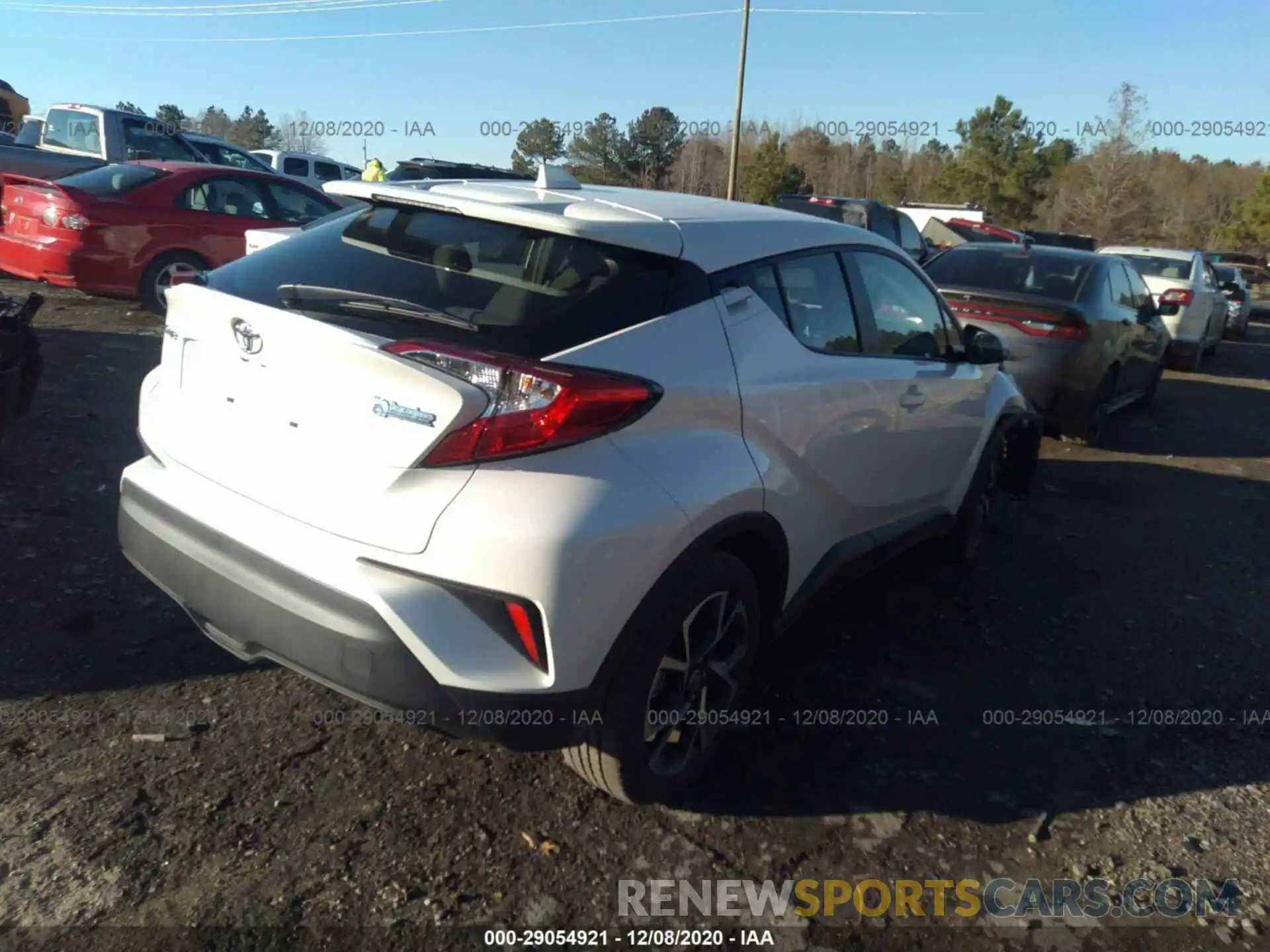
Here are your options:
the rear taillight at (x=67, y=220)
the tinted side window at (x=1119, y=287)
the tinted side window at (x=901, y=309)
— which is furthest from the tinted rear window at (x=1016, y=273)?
the rear taillight at (x=67, y=220)

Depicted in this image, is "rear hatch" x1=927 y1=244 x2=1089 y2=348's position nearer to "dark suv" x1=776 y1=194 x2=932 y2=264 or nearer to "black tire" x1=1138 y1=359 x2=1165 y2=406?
"black tire" x1=1138 y1=359 x2=1165 y2=406

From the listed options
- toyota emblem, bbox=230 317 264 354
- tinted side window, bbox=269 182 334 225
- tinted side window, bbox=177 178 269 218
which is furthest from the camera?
tinted side window, bbox=269 182 334 225

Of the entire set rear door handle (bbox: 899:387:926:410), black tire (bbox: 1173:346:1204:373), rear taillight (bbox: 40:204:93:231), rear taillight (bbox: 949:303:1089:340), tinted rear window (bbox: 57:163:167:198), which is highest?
tinted rear window (bbox: 57:163:167:198)

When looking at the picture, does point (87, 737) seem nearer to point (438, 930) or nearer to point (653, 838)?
point (438, 930)

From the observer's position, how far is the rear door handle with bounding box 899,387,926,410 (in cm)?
399

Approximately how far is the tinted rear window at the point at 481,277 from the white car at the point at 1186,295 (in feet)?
38.2

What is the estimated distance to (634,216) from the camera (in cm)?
300

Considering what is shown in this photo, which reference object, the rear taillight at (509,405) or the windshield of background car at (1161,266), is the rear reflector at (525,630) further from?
the windshield of background car at (1161,266)

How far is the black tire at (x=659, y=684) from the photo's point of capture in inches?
104

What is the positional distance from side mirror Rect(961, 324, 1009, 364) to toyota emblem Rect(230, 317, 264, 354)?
10.3ft

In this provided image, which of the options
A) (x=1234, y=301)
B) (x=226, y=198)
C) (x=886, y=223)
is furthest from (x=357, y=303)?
(x=1234, y=301)

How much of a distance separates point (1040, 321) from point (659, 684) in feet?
20.0

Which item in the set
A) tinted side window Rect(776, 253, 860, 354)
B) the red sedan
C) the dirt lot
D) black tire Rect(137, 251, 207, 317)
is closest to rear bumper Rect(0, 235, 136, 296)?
the red sedan

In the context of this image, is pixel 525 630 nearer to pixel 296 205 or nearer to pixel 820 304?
pixel 820 304
